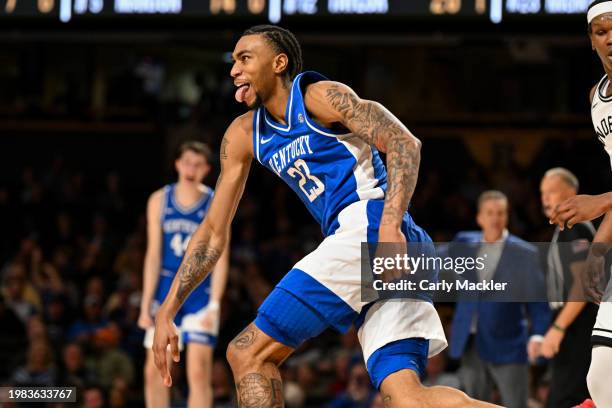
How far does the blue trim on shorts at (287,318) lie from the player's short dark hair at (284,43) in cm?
101

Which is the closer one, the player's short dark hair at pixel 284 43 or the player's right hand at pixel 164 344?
the player's right hand at pixel 164 344

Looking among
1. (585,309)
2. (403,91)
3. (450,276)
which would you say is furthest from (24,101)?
(450,276)

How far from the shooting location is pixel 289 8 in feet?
26.9

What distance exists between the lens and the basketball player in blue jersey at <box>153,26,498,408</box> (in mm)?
4297

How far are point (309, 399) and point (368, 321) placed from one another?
5.69 metres

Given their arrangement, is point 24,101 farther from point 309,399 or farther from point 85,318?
point 309,399

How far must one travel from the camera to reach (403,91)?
A: 15344mm

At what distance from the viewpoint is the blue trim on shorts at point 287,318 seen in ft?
14.5

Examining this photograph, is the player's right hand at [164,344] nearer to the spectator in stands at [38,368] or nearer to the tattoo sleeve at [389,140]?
the tattoo sleeve at [389,140]

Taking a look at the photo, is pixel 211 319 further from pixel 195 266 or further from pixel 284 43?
pixel 284 43

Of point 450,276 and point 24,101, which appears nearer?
point 450,276

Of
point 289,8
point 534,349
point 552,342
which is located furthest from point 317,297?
point 289,8

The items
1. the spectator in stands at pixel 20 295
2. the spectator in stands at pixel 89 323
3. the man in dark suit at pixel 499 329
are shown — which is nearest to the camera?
the man in dark suit at pixel 499 329

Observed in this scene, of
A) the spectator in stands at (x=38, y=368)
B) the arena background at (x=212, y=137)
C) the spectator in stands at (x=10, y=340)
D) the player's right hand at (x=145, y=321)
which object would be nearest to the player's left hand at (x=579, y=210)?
the player's right hand at (x=145, y=321)
